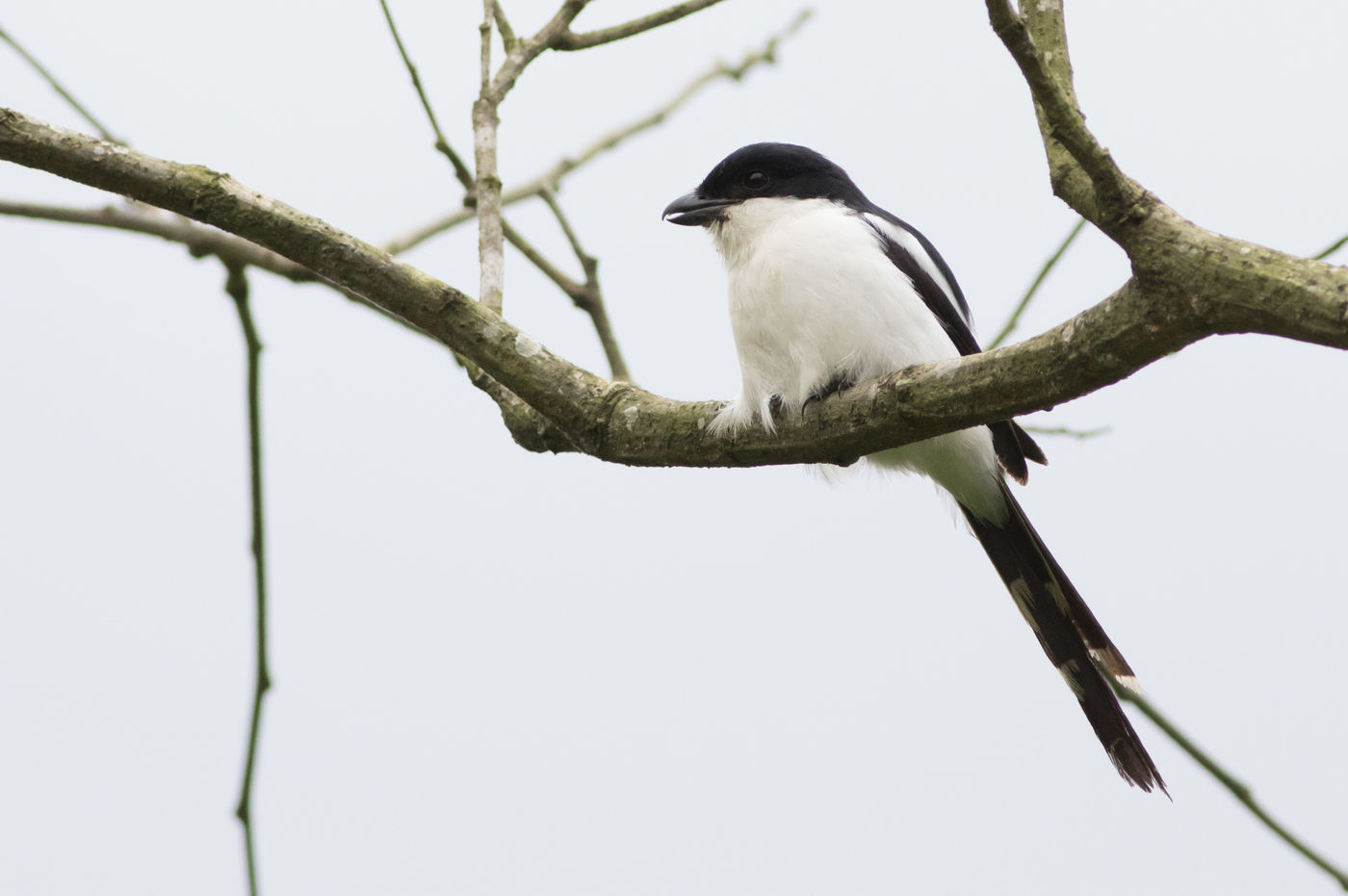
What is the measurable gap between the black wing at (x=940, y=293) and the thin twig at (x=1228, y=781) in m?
0.80

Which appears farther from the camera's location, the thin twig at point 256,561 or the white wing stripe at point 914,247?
the white wing stripe at point 914,247

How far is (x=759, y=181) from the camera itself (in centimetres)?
463

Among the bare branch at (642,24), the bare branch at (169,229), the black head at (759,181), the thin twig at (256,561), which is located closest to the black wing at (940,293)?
the black head at (759,181)

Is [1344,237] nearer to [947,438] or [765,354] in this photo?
[947,438]

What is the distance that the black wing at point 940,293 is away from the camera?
4098mm

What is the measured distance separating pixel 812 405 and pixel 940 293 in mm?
1316

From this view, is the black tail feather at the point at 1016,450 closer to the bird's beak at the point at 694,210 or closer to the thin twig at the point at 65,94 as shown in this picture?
the bird's beak at the point at 694,210

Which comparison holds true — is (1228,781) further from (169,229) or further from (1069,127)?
(169,229)

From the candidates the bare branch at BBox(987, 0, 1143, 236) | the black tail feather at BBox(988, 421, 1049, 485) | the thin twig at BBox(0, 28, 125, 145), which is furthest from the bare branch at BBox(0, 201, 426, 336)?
the bare branch at BBox(987, 0, 1143, 236)

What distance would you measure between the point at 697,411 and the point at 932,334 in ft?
3.69

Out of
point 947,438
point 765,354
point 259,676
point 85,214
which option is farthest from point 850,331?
point 85,214

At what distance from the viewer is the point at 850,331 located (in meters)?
3.79

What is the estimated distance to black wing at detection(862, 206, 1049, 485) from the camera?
4098 mm

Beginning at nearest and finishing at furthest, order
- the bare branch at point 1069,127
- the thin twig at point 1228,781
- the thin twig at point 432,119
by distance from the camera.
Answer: the bare branch at point 1069,127, the thin twig at point 1228,781, the thin twig at point 432,119
